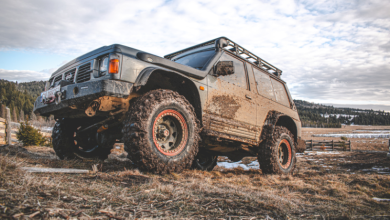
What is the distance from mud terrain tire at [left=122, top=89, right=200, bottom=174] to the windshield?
1208mm

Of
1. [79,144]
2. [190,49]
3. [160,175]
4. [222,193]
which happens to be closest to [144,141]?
[160,175]

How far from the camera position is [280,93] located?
639 cm

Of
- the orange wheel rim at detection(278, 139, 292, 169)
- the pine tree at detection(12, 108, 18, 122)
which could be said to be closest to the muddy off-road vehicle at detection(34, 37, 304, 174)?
the orange wheel rim at detection(278, 139, 292, 169)

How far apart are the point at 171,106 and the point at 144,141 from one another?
652 millimetres

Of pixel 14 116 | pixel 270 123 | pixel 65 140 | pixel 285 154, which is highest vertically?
pixel 14 116

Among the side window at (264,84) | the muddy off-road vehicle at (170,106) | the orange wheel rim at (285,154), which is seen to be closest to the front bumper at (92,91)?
the muddy off-road vehicle at (170,106)

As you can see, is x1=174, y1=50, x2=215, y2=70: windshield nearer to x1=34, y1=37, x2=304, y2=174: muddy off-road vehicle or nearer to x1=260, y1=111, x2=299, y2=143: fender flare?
x1=34, y1=37, x2=304, y2=174: muddy off-road vehicle

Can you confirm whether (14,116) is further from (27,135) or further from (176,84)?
(176,84)

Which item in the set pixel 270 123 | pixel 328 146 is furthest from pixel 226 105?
pixel 328 146

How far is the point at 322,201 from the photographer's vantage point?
256 centimetres

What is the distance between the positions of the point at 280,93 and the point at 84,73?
15.9 feet

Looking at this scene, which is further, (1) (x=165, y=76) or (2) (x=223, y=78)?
(2) (x=223, y=78)

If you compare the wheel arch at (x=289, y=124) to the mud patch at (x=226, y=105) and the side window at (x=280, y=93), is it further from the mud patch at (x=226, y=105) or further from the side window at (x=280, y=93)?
the mud patch at (x=226, y=105)

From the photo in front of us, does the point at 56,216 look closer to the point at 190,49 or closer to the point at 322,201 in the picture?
the point at 322,201
